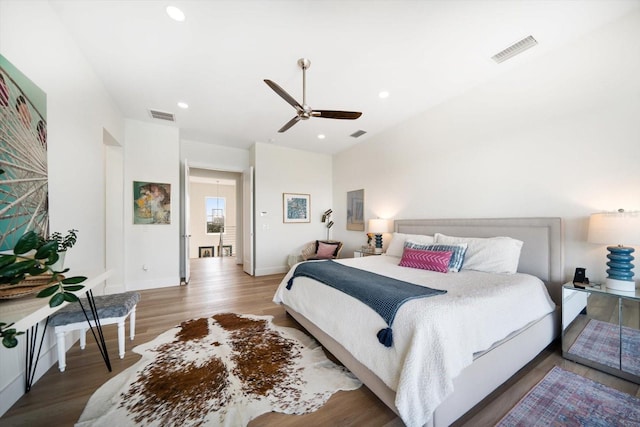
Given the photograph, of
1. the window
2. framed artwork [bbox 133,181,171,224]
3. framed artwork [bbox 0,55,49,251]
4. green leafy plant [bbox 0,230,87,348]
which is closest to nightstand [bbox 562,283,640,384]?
green leafy plant [bbox 0,230,87,348]

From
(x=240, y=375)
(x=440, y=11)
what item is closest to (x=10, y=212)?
(x=240, y=375)

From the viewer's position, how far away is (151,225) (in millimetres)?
4422

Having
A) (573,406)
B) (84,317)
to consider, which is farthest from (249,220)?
(573,406)

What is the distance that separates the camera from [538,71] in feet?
8.54

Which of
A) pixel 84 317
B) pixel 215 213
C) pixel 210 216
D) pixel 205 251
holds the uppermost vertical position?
pixel 215 213

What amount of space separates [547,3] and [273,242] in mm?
5221

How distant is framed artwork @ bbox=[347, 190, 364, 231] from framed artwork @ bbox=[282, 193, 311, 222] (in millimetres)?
1033

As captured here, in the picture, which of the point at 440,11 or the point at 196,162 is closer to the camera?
the point at 440,11

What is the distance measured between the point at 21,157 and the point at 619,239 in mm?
4446

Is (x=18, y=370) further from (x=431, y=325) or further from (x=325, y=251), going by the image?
(x=325, y=251)

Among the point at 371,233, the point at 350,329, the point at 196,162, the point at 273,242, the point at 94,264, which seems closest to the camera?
the point at 350,329

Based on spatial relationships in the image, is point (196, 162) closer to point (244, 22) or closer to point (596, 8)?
point (244, 22)

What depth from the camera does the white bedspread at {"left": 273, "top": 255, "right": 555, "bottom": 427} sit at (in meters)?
1.30

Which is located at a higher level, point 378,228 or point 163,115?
point 163,115
